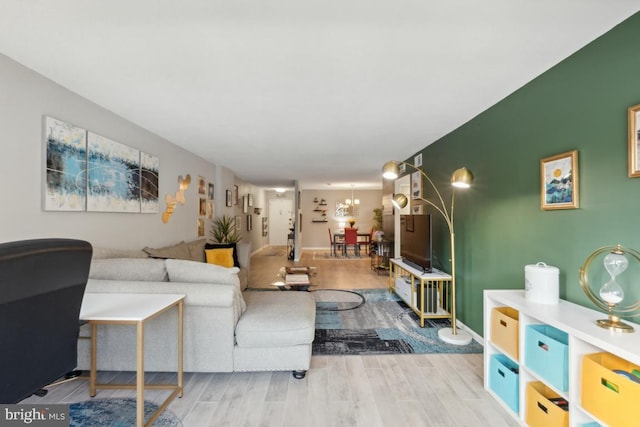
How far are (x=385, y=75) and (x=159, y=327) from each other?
8.28ft

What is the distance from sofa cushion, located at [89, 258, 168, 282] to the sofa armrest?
0.09 meters

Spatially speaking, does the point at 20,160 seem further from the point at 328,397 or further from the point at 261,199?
the point at 261,199

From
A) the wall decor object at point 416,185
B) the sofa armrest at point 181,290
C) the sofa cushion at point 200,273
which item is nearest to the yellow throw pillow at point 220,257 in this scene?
the sofa cushion at point 200,273

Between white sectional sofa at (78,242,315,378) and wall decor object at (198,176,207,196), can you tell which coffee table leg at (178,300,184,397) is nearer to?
white sectional sofa at (78,242,315,378)

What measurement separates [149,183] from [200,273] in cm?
197

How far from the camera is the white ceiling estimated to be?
1.45m

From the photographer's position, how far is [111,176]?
2891 millimetres

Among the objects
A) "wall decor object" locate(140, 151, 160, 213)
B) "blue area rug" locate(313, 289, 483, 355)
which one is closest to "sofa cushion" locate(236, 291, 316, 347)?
"blue area rug" locate(313, 289, 483, 355)

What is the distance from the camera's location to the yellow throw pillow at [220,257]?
14.6ft

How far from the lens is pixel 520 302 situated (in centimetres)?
182

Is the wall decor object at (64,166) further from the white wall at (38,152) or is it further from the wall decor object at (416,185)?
the wall decor object at (416,185)

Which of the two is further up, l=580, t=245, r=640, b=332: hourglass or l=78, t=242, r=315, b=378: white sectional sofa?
l=580, t=245, r=640, b=332: hourglass

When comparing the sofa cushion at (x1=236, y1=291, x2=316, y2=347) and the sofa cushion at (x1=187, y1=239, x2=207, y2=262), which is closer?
the sofa cushion at (x1=236, y1=291, x2=316, y2=347)

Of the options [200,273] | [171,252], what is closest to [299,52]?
[200,273]
